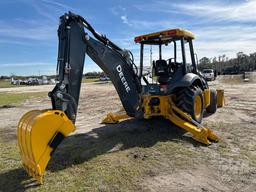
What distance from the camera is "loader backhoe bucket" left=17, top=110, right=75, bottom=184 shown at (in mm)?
4371

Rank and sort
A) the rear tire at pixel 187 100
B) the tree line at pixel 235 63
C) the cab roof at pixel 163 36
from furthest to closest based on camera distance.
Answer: the tree line at pixel 235 63 → the cab roof at pixel 163 36 → the rear tire at pixel 187 100

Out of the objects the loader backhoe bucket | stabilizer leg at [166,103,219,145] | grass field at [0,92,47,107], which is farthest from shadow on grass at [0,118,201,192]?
grass field at [0,92,47,107]

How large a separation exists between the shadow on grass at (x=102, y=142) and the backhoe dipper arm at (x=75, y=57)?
0.89 meters

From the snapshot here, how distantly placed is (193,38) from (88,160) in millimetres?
4662

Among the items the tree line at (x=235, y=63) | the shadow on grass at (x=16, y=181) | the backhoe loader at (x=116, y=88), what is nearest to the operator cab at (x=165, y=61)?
the backhoe loader at (x=116, y=88)

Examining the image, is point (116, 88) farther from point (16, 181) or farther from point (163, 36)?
point (16, 181)

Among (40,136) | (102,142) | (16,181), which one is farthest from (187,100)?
(16,181)

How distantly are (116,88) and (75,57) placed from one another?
1799 mm

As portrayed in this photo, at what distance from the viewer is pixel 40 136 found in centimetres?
446

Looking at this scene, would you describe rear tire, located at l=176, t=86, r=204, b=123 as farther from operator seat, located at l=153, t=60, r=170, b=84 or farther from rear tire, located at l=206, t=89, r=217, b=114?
rear tire, located at l=206, t=89, r=217, b=114

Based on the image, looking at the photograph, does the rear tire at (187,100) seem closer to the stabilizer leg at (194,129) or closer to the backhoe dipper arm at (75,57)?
the stabilizer leg at (194,129)

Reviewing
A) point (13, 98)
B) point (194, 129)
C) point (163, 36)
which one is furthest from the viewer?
point (13, 98)

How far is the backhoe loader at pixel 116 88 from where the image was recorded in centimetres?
456

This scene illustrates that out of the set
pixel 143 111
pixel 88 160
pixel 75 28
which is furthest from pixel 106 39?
pixel 88 160
